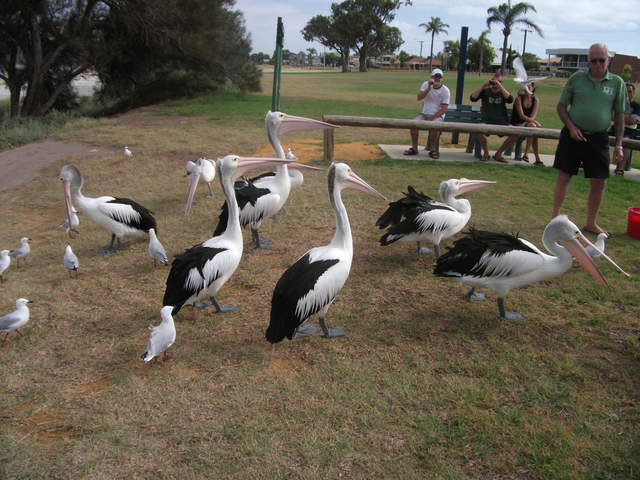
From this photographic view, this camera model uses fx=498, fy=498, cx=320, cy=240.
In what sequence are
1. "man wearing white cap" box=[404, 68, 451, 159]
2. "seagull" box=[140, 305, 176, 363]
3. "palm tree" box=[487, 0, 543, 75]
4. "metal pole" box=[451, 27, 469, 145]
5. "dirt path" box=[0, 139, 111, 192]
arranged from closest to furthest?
1. "seagull" box=[140, 305, 176, 363]
2. "dirt path" box=[0, 139, 111, 192]
3. "man wearing white cap" box=[404, 68, 451, 159]
4. "metal pole" box=[451, 27, 469, 145]
5. "palm tree" box=[487, 0, 543, 75]

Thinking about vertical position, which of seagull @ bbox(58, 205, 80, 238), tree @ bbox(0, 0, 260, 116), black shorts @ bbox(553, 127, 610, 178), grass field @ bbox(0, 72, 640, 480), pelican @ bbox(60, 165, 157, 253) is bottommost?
grass field @ bbox(0, 72, 640, 480)

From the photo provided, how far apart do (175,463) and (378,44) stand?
68.4 meters

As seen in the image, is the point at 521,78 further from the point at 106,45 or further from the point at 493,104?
the point at 106,45

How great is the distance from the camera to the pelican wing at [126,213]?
548 centimetres

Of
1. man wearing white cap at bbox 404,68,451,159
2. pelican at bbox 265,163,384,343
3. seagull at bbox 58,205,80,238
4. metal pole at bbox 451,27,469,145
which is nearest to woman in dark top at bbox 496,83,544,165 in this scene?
man wearing white cap at bbox 404,68,451,159

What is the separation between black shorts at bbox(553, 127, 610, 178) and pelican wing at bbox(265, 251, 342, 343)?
137 inches

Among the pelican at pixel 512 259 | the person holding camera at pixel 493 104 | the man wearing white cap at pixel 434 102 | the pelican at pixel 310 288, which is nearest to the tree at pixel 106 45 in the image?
the man wearing white cap at pixel 434 102

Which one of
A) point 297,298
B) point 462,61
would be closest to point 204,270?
point 297,298

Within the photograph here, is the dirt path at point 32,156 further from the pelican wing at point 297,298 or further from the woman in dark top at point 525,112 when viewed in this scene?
the woman in dark top at point 525,112

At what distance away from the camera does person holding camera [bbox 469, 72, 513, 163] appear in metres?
9.43

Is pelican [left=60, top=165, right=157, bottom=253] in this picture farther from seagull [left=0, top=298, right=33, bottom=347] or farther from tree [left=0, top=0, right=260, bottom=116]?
tree [left=0, top=0, right=260, bottom=116]

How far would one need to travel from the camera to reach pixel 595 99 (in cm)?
523

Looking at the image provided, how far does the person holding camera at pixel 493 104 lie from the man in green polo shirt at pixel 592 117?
13.3ft

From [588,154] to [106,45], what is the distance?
17884 mm
